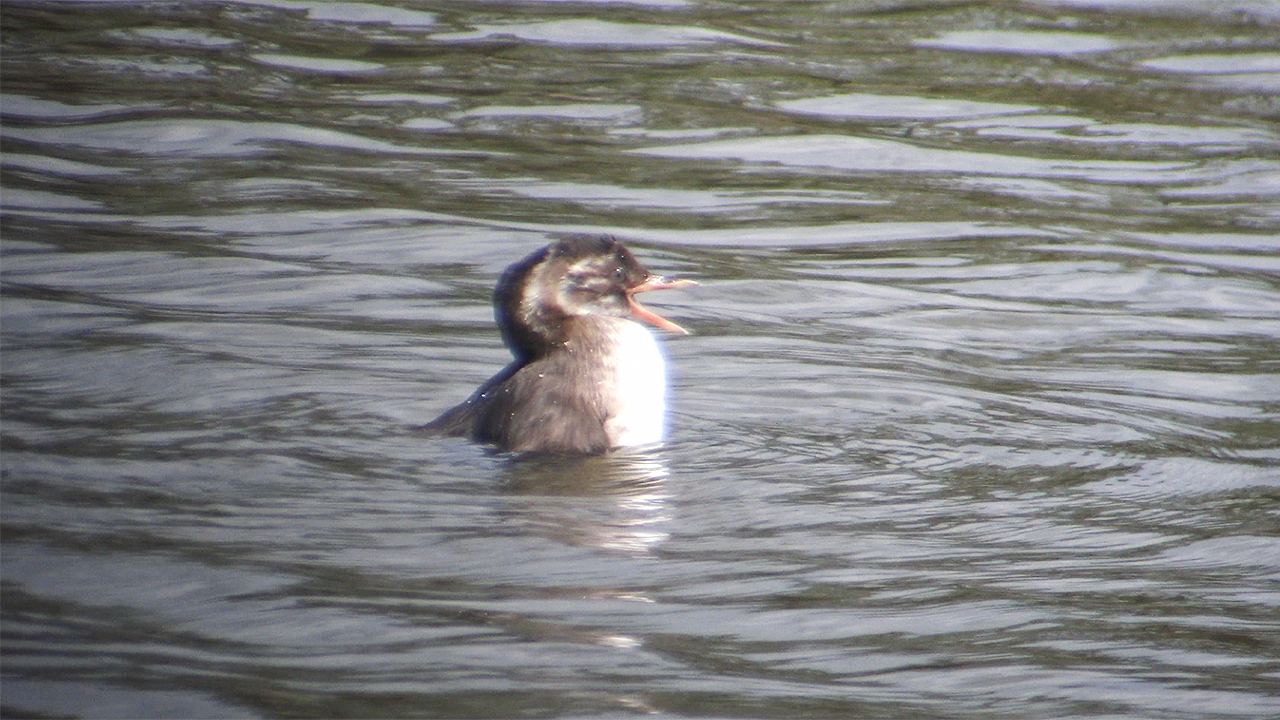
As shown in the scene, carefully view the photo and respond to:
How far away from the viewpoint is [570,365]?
7477 mm

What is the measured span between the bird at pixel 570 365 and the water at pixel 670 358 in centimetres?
22

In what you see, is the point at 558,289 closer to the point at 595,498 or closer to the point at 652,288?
the point at 652,288

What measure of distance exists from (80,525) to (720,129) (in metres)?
7.71

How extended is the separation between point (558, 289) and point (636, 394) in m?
0.56

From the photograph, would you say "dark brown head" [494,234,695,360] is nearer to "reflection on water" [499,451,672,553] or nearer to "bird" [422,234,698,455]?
"bird" [422,234,698,455]

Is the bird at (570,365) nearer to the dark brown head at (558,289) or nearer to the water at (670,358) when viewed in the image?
the dark brown head at (558,289)

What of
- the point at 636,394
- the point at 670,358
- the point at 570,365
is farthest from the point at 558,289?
the point at 670,358

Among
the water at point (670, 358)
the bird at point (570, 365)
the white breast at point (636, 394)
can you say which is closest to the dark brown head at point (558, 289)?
the bird at point (570, 365)

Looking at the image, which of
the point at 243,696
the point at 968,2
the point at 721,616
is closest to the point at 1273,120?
the point at 968,2

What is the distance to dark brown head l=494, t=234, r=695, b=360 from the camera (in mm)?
7469

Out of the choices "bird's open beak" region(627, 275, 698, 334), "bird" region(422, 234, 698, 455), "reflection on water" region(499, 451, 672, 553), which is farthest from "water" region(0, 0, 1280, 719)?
"bird's open beak" region(627, 275, 698, 334)

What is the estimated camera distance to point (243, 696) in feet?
15.7

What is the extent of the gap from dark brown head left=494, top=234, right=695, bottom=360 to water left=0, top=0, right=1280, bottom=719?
0.63 metres

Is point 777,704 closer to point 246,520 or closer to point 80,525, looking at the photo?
point 246,520
